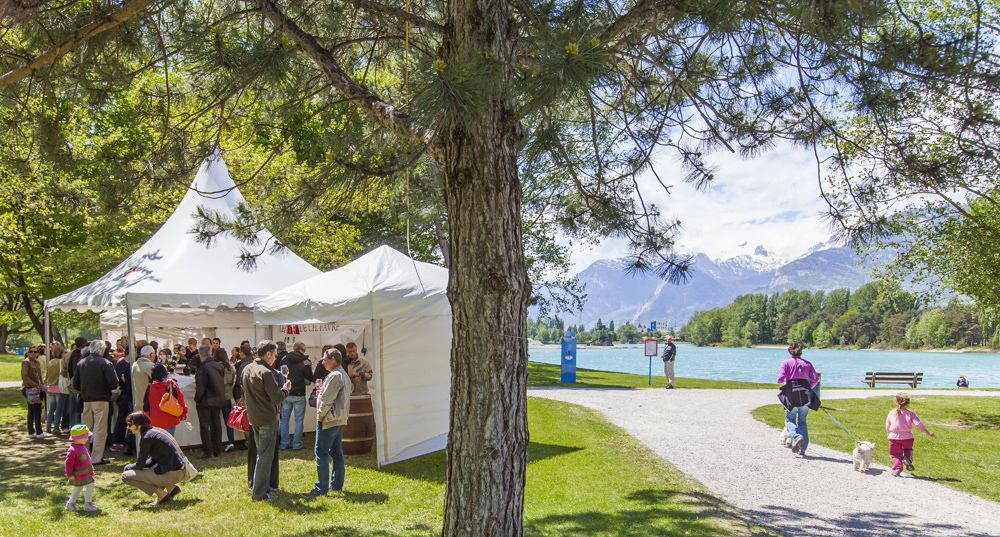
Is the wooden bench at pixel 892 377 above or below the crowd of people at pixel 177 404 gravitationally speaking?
below

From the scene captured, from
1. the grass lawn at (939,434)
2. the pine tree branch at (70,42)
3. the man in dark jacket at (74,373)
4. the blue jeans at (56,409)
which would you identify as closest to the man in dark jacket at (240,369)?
the man in dark jacket at (74,373)

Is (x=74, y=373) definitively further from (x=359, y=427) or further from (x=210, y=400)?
(x=359, y=427)

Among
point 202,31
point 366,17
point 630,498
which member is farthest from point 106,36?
point 630,498

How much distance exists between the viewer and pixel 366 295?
7824mm

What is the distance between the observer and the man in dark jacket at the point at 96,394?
8383mm

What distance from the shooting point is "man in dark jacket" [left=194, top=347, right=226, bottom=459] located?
343 inches

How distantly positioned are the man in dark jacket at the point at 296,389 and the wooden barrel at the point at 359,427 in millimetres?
885

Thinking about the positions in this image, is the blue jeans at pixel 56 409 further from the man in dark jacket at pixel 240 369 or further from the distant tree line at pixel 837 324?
the distant tree line at pixel 837 324

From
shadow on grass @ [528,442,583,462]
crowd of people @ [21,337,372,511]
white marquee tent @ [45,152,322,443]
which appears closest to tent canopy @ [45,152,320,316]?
white marquee tent @ [45,152,322,443]

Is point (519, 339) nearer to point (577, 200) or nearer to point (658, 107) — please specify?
point (577, 200)

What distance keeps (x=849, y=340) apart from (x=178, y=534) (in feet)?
415

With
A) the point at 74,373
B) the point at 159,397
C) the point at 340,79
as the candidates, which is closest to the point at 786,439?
the point at 340,79

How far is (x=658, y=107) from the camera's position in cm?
561

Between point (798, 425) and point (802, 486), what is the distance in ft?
6.82
